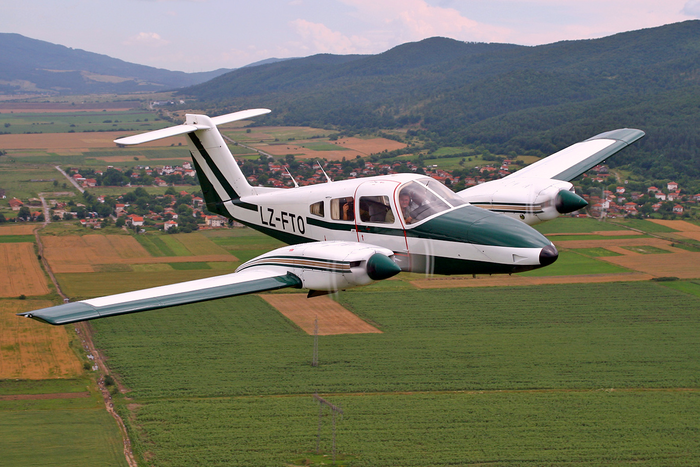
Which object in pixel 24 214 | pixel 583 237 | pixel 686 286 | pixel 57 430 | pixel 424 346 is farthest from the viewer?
pixel 24 214

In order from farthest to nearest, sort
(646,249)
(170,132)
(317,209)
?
(646,249) → (170,132) → (317,209)

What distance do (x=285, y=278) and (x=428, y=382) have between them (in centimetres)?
3374

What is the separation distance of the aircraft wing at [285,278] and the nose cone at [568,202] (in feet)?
26.2

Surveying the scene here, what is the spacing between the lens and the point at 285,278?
2094 centimetres

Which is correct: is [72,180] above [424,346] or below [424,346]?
above

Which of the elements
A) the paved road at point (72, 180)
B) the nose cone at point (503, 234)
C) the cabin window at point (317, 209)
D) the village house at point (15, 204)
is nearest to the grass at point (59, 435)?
the cabin window at point (317, 209)

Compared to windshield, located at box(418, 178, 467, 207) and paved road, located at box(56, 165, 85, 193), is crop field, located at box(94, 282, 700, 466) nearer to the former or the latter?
windshield, located at box(418, 178, 467, 207)

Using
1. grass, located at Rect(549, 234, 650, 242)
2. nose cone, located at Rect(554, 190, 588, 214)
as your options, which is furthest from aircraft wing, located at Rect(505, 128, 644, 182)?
grass, located at Rect(549, 234, 650, 242)

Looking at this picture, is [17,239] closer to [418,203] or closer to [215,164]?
[215,164]

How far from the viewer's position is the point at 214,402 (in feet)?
162

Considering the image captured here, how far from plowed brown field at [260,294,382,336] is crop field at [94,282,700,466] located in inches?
52.5

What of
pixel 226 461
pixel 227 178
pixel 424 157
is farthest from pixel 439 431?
pixel 424 157

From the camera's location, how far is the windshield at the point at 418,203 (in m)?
21.8

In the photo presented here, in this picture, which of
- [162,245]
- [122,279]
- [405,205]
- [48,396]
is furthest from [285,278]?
[162,245]
